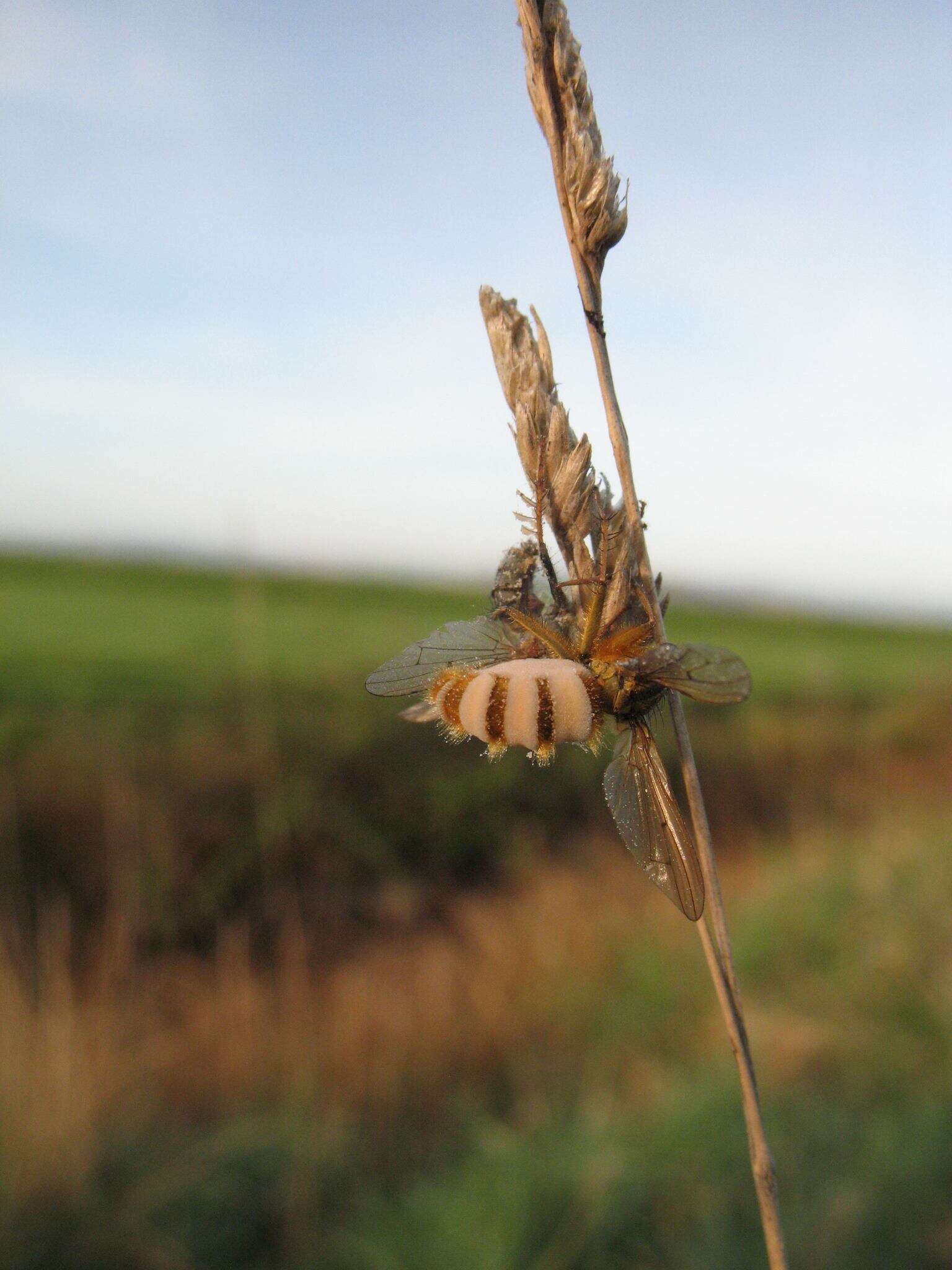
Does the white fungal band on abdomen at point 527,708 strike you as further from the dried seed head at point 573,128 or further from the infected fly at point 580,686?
the dried seed head at point 573,128

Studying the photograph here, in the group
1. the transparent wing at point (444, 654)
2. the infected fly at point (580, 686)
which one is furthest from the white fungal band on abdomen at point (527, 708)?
the transparent wing at point (444, 654)

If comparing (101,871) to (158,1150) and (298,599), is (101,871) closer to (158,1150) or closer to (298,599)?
(158,1150)

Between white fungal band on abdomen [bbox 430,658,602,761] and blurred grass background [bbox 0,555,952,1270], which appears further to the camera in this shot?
blurred grass background [bbox 0,555,952,1270]

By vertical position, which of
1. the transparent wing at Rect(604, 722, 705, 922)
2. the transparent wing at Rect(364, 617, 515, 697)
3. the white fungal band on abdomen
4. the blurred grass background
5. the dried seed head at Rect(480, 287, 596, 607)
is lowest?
the blurred grass background

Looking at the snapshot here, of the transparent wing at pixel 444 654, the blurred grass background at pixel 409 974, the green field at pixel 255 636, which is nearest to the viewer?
the transparent wing at pixel 444 654

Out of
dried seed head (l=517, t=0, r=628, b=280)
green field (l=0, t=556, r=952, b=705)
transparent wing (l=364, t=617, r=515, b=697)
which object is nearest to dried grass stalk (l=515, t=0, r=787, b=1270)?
dried seed head (l=517, t=0, r=628, b=280)

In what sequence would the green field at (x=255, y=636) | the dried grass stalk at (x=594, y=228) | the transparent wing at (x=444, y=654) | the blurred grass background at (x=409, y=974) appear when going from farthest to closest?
the green field at (x=255, y=636) → the blurred grass background at (x=409, y=974) → the transparent wing at (x=444, y=654) → the dried grass stalk at (x=594, y=228)

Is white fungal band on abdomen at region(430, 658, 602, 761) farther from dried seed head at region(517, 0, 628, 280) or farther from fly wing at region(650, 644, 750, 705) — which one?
dried seed head at region(517, 0, 628, 280)
